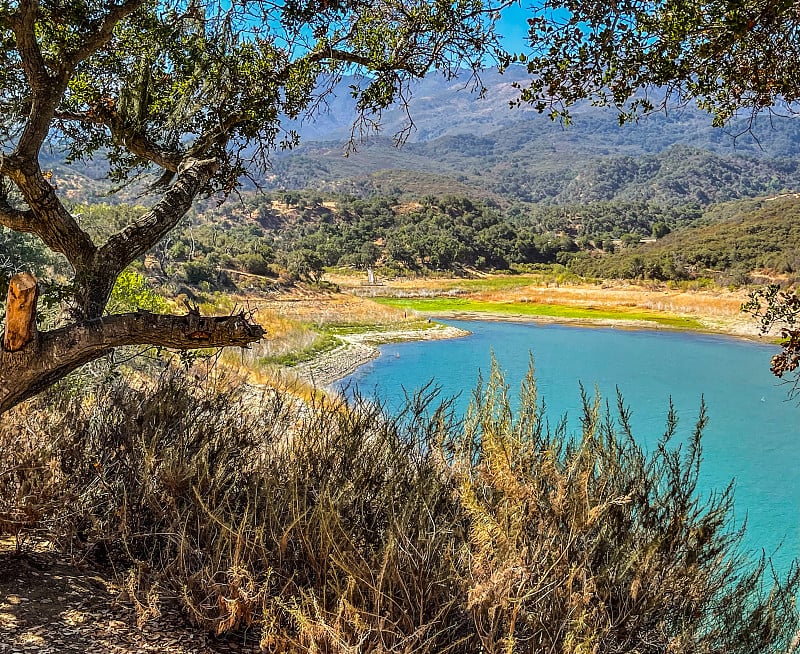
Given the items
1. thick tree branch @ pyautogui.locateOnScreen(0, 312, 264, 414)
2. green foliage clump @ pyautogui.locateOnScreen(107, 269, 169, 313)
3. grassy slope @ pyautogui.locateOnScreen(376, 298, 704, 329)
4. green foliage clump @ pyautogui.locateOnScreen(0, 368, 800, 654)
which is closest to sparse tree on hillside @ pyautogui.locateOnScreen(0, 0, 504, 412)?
thick tree branch @ pyautogui.locateOnScreen(0, 312, 264, 414)

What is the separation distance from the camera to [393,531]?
2.58m

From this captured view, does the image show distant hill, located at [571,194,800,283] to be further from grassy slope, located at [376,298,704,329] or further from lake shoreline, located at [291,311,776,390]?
lake shoreline, located at [291,311,776,390]

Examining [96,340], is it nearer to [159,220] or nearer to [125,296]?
[159,220]


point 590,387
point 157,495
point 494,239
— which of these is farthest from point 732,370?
point 494,239

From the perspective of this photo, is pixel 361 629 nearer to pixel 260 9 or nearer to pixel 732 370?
pixel 260 9

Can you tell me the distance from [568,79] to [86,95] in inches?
110

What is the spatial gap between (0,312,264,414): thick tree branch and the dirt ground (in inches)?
30.9

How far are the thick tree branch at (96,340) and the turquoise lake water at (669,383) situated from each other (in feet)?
7.17

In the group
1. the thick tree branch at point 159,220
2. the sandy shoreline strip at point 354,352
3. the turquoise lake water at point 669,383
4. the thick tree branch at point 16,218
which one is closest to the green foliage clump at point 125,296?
the turquoise lake water at point 669,383

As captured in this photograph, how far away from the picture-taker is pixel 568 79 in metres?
3.47

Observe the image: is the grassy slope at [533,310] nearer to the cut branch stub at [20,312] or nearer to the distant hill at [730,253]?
the distant hill at [730,253]

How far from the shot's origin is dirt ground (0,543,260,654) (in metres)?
2.28

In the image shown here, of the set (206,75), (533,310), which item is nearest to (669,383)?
(206,75)

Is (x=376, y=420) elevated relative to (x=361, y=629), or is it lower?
elevated
